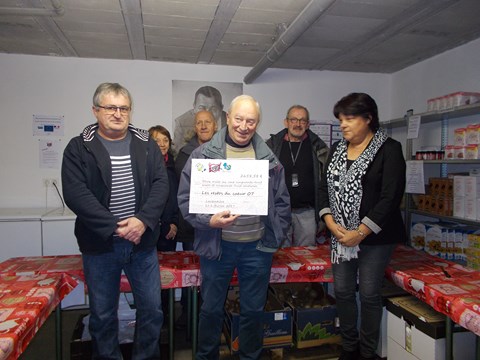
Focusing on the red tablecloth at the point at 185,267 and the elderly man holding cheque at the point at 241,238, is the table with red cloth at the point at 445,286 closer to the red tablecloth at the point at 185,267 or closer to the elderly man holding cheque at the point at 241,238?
the red tablecloth at the point at 185,267

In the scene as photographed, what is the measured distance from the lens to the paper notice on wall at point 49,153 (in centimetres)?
365

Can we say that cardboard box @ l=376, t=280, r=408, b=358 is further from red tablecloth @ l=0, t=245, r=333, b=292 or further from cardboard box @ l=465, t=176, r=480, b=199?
cardboard box @ l=465, t=176, r=480, b=199

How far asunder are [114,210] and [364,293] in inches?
57.0

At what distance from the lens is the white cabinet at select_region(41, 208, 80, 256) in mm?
3209

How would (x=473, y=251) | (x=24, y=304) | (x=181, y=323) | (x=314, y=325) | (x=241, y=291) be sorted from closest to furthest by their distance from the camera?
(x=24, y=304)
(x=241, y=291)
(x=314, y=325)
(x=473, y=251)
(x=181, y=323)

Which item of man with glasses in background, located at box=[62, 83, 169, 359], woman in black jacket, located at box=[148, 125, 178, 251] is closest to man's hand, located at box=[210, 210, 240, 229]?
man with glasses in background, located at box=[62, 83, 169, 359]

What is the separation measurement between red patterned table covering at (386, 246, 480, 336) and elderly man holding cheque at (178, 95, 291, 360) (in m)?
0.80

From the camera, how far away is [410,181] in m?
3.38

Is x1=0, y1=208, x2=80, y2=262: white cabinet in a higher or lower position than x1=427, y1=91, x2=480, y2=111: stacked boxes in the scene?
lower

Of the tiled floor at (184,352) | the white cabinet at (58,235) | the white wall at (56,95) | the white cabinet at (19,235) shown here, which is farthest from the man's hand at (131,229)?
the white wall at (56,95)

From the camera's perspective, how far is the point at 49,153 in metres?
3.66

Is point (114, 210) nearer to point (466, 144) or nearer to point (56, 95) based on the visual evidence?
point (56, 95)

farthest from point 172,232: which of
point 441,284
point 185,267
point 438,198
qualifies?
point 438,198

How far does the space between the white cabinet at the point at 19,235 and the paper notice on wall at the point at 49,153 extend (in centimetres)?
66
